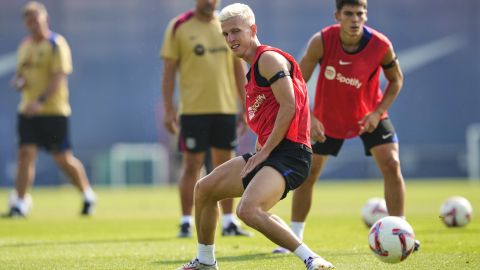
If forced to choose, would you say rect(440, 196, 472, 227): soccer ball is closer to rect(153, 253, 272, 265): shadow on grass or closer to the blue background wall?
rect(153, 253, 272, 265): shadow on grass

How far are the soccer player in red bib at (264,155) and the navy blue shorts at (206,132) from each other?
374 cm

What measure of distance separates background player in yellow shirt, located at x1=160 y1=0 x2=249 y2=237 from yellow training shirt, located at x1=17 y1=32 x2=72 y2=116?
3929 millimetres

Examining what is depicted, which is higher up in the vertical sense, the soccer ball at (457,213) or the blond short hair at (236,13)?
the blond short hair at (236,13)

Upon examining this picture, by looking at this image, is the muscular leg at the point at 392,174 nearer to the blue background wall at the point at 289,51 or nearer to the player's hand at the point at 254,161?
the player's hand at the point at 254,161

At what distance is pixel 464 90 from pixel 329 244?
2004cm

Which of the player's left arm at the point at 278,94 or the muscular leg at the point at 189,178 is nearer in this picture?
the player's left arm at the point at 278,94

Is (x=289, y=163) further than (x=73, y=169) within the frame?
No

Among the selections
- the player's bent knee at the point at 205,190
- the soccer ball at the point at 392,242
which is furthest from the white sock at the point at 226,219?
the soccer ball at the point at 392,242

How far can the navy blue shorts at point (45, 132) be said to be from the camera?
14.6 m

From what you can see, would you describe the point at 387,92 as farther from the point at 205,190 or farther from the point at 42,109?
the point at 42,109

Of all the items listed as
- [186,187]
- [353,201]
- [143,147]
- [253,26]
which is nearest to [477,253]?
[253,26]

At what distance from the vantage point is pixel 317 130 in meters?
8.40

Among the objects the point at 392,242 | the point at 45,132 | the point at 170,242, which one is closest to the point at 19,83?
the point at 45,132

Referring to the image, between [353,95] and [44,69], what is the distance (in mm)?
7068
